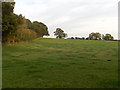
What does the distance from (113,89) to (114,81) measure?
4.54 feet

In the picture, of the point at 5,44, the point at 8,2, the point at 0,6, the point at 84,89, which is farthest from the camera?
the point at 5,44

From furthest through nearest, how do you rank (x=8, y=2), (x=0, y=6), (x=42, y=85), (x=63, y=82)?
1. (x=8, y=2)
2. (x=0, y=6)
3. (x=63, y=82)
4. (x=42, y=85)

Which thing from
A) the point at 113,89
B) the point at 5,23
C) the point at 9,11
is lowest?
the point at 113,89

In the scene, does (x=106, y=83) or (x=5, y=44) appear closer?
(x=106, y=83)

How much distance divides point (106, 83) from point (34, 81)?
4.53 meters

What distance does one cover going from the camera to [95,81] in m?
9.44

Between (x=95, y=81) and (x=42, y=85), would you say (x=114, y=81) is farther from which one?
(x=42, y=85)

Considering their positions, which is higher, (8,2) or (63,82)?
(8,2)

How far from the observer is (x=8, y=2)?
105ft

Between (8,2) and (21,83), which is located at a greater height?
(8,2)

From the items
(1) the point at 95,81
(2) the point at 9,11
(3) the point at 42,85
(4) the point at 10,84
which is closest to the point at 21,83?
(4) the point at 10,84

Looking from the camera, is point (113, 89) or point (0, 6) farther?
point (0, 6)

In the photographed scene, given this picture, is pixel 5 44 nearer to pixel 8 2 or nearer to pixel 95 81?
pixel 8 2

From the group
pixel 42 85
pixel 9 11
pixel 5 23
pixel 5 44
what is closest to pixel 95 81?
pixel 42 85
